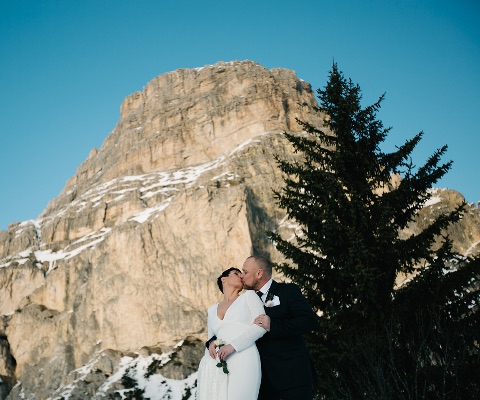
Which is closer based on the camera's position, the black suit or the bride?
the bride

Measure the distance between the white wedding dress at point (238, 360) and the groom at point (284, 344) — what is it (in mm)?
185

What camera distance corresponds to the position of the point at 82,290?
70.1m

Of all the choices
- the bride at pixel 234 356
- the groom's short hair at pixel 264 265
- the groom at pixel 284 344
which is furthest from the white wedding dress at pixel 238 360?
the groom's short hair at pixel 264 265

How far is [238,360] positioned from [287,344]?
0.65m

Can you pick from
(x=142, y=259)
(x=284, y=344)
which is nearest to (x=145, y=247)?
(x=142, y=259)

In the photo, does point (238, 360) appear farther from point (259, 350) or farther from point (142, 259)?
point (142, 259)

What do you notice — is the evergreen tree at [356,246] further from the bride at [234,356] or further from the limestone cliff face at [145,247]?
the limestone cliff face at [145,247]

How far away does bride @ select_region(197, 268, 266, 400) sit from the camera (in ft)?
14.8

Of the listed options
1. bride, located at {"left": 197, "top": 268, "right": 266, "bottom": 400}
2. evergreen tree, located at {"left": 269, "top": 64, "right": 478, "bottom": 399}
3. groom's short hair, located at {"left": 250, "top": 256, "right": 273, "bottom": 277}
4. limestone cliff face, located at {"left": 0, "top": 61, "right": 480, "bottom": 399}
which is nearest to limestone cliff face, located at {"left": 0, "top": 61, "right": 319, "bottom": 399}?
limestone cliff face, located at {"left": 0, "top": 61, "right": 480, "bottom": 399}

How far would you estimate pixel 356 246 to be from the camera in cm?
991

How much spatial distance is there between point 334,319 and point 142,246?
61.9 m

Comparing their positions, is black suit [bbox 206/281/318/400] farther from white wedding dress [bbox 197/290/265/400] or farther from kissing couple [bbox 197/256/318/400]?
white wedding dress [bbox 197/290/265/400]

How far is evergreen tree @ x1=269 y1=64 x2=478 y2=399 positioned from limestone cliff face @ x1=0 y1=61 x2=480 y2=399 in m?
47.1

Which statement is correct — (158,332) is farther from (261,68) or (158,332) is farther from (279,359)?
(261,68)
